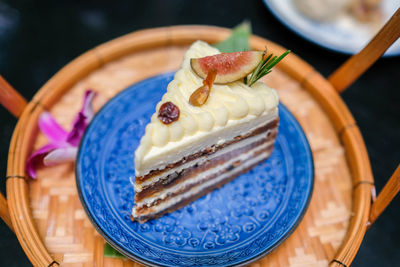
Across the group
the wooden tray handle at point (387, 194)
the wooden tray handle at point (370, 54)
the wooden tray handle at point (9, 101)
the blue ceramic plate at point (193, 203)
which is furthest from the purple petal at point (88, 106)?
the wooden tray handle at point (387, 194)

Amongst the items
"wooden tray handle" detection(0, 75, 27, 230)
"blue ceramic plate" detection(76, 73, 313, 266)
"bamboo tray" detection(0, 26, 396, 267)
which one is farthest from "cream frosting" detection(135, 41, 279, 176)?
"wooden tray handle" detection(0, 75, 27, 230)

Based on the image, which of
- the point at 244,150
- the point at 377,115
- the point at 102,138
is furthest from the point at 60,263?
the point at 377,115

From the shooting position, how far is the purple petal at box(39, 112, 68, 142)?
8.19 ft

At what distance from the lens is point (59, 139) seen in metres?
2.50

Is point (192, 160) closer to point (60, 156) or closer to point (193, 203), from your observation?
point (193, 203)

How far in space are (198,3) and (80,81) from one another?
5.89 feet

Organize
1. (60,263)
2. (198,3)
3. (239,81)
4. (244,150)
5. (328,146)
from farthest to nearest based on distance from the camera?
(198,3), (328,146), (244,150), (239,81), (60,263)

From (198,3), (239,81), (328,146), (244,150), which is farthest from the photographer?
(198,3)

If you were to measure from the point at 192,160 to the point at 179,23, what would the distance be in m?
2.12

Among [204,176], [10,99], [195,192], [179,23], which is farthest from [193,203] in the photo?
[179,23]

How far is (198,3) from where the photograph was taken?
13.3 feet

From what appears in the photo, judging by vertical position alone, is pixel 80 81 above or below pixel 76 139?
above

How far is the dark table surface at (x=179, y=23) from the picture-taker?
304 cm

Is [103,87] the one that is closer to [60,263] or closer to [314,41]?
[60,263]
